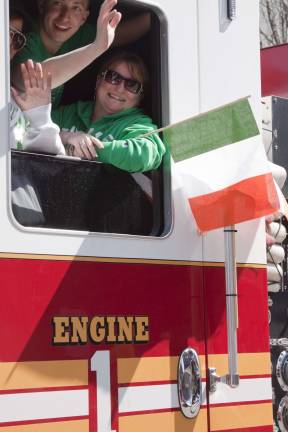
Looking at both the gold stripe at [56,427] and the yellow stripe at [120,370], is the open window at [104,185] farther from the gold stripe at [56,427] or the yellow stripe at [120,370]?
the gold stripe at [56,427]

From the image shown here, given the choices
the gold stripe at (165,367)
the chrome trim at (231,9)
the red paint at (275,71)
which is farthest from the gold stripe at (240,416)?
the red paint at (275,71)

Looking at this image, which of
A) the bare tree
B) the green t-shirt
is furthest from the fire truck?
the bare tree

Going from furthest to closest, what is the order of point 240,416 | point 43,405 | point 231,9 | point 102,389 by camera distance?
point 231,9, point 240,416, point 102,389, point 43,405

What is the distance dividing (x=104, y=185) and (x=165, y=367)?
0.61 m

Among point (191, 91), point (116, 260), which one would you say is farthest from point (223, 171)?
point (116, 260)

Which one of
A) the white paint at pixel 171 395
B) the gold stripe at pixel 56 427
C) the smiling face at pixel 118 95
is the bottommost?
the gold stripe at pixel 56 427

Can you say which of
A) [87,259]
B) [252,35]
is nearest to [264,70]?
[252,35]

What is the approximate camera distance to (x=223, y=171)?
313 centimetres

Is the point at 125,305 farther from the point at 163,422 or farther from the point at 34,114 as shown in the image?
the point at 34,114

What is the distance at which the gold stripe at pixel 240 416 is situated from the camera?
10.3ft

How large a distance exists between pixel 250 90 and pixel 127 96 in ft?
1.66

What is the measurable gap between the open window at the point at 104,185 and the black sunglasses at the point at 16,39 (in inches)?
11.3

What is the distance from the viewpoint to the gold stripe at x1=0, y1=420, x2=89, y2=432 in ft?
8.34

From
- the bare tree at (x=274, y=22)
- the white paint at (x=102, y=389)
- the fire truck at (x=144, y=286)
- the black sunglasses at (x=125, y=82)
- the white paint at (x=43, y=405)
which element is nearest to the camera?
the white paint at (x=43, y=405)
